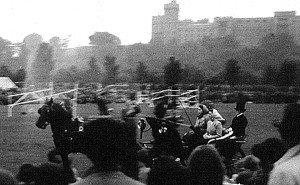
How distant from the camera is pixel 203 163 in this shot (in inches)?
60.7

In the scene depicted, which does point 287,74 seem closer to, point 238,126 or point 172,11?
point 238,126

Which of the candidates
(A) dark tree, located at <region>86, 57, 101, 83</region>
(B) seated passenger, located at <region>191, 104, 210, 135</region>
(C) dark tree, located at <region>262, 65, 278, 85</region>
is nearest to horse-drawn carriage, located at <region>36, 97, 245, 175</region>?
(B) seated passenger, located at <region>191, 104, 210, 135</region>

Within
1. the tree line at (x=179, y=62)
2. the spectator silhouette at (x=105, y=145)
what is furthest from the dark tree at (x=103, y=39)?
the spectator silhouette at (x=105, y=145)

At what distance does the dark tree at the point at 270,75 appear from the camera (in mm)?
4070

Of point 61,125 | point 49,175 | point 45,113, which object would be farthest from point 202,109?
point 49,175

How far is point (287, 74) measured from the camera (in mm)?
3979

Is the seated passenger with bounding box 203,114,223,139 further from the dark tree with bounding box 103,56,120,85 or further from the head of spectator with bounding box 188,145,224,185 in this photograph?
the head of spectator with bounding box 188,145,224,185

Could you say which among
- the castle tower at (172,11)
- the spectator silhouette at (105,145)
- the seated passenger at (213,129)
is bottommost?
the seated passenger at (213,129)

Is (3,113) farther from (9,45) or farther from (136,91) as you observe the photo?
(136,91)

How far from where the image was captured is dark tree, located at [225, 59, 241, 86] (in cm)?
407

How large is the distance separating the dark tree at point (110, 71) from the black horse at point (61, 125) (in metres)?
0.44

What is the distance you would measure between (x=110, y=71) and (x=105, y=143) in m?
3.17

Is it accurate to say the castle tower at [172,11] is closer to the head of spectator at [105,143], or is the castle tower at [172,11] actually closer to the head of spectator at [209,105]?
the head of spectator at [209,105]

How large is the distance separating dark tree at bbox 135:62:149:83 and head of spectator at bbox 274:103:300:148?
273 cm
